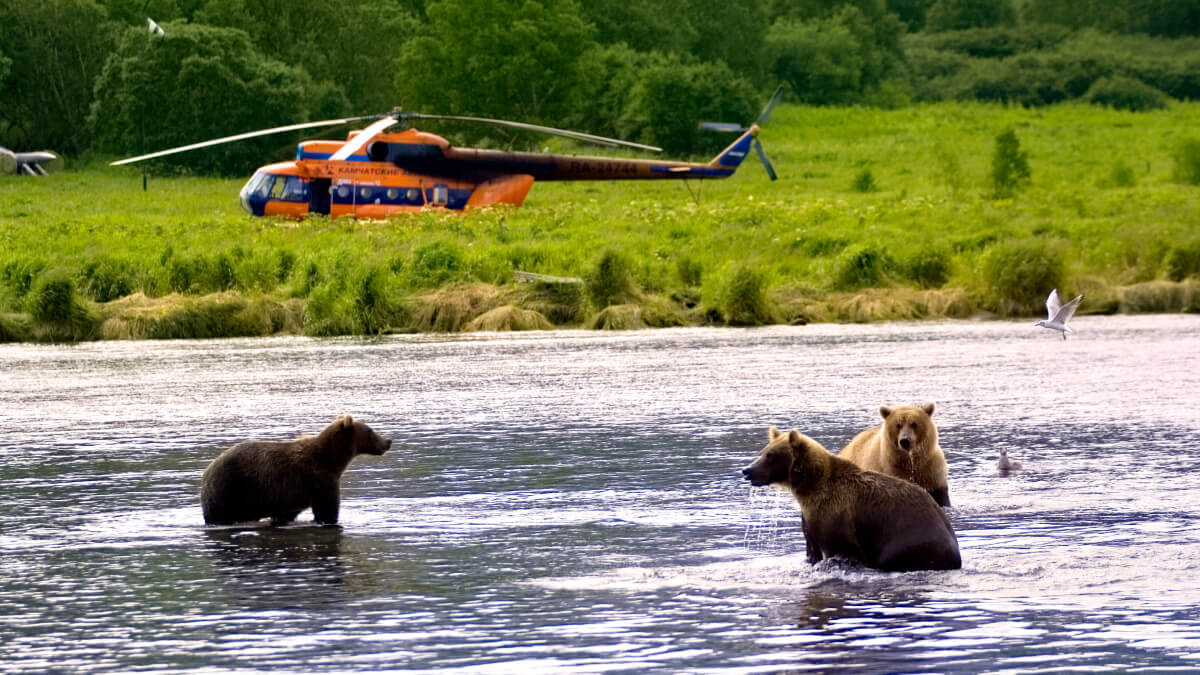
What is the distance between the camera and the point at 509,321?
36938 mm

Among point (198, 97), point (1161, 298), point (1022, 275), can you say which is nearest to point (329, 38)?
point (198, 97)

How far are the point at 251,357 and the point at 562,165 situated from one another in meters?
20.4

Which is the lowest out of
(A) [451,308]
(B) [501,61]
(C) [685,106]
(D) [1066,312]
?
(A) [451,308]

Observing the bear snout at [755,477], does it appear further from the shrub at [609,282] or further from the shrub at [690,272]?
the shrub at [690,272]

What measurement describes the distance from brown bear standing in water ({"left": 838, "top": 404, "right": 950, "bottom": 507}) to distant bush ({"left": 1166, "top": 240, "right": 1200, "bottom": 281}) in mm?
26170

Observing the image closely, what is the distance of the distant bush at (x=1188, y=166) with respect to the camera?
53.2m

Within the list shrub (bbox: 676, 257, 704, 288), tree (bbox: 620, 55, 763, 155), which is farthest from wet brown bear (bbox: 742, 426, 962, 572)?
tree (bbox: 620, 55, 763, 155)

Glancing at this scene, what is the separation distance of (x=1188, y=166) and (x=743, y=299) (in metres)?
22.0

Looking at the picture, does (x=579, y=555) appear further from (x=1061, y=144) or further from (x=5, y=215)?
(x=1061, y=144)

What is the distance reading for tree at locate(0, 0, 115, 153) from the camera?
85.6 m

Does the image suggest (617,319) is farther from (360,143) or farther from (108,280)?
(360,143)

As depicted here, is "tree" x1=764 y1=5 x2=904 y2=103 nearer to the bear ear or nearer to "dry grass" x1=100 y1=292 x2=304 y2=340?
"dry grass" x1=100 y1=292 x2=304 y2=340

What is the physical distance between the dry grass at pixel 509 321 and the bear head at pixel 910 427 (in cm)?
2338

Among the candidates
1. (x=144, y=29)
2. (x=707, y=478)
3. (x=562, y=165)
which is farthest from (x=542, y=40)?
(x=707, y=478)
